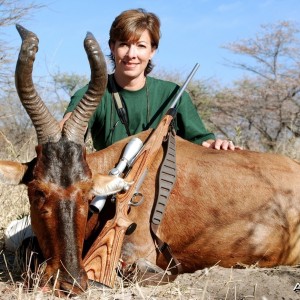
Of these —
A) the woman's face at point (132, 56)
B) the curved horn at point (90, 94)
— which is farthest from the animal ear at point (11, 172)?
the woman's face at point (132, 56)

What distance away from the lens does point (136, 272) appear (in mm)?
4523

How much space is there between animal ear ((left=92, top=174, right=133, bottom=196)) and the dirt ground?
674mm

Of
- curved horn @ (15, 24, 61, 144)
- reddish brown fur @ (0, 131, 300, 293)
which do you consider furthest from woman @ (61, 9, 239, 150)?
curved horn @ (15, 24, 61, 144)

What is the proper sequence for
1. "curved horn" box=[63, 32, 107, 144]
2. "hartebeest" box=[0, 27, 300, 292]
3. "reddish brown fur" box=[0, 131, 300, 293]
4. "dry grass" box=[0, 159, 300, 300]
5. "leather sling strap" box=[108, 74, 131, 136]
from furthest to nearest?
"leather sling strap" box=[108, 74, 131, 136] → "reddish brown fur" box=[0, 131, 300, 293] → "curved horn" box=[63, 32, 107, 144] → "hartebeest" box=[0, 27, 300, 292] → "dry grass" box=[0, 159, 300, 300]

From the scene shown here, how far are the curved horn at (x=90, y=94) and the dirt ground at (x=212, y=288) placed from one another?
118cm

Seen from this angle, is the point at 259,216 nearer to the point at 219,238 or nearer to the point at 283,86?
the point at 219,238

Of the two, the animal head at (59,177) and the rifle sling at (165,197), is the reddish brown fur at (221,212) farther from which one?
the animal head at (59,177)

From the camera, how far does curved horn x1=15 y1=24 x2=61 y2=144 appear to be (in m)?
4.36

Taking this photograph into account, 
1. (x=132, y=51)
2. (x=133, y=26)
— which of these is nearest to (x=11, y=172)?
(x=132, y=51)

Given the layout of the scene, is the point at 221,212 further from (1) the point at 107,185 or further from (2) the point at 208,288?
(1) the point at 107,185

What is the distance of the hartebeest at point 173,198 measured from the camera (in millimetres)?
4207

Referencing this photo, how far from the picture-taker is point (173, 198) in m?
5.06

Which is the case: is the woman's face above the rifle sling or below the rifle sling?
above

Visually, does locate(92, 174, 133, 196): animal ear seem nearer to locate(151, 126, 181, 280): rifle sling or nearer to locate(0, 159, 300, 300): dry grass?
Result: locate(151, 126, 181, 280): rifle sling
